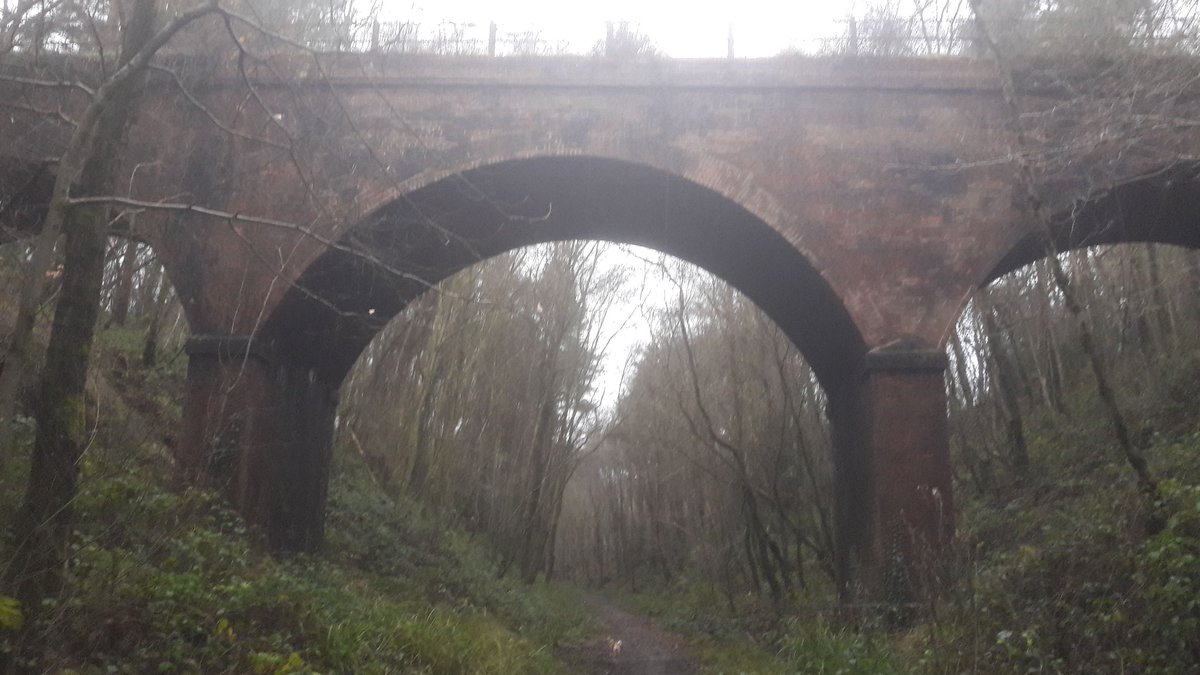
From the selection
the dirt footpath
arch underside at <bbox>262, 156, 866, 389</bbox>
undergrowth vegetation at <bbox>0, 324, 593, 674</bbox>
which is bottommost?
the dirt footpath

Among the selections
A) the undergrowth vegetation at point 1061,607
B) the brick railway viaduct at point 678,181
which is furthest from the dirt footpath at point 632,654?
the brick railway viaduct at point 678,181

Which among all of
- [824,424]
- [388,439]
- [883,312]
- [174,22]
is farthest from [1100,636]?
[388,439]

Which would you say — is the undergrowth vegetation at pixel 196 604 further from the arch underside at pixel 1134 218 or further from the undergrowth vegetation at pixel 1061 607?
the arch underside at pixel 1134 218

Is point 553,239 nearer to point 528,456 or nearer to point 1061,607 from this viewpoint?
point 1061,607

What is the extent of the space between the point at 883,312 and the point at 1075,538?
275 cm

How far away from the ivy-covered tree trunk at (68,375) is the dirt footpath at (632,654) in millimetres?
6046

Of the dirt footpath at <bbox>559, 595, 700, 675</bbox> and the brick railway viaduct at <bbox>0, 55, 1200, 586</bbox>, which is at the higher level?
the brick railway viaduct at <bbox>0, 55, 1200, 586</bbox>

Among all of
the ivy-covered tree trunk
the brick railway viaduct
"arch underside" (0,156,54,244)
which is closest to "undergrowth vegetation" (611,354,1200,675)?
the brick railway viaduct

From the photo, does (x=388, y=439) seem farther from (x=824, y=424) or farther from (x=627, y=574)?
(x=627, y=574)

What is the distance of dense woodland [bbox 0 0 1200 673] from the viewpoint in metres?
6.31

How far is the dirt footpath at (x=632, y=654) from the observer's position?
36.3ft

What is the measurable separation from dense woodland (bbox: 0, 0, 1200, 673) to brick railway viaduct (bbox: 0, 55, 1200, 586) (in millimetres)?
413

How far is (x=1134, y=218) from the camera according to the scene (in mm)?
11406

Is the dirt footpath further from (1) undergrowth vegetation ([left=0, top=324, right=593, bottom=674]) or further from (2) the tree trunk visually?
(2) the tree trunk
